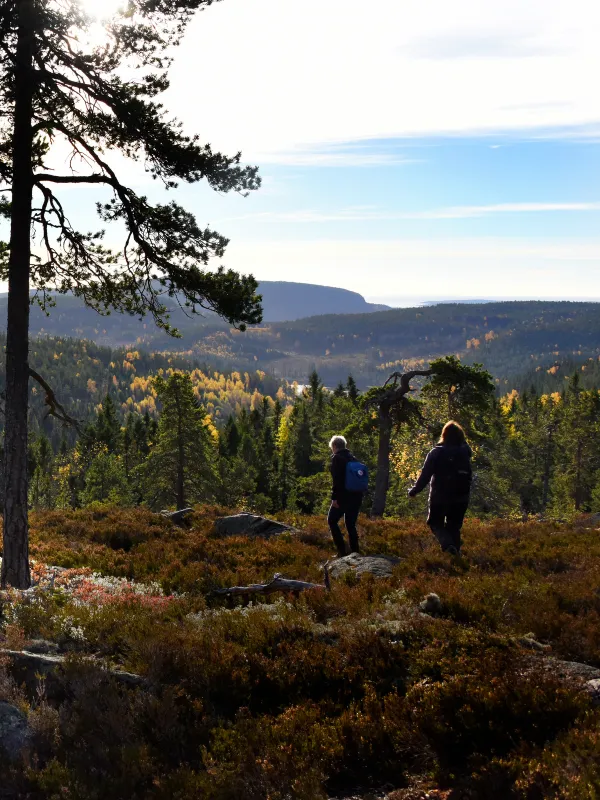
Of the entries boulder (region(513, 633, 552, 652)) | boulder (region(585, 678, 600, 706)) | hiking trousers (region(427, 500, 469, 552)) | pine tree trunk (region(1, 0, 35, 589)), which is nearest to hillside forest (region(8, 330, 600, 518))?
pine tree trunk (region(1, 0, 35, 589))

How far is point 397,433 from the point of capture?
23.9m

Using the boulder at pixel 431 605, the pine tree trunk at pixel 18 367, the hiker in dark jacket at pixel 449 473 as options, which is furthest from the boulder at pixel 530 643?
the pine tree trunk at pixel 18 367

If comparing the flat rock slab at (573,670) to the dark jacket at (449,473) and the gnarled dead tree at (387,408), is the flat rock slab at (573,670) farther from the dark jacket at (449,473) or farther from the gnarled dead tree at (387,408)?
the gnarled dead tree at (387,408)

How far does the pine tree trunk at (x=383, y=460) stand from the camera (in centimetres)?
2356

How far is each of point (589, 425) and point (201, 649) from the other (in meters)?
48.0

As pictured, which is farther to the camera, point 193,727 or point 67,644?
point 67,644

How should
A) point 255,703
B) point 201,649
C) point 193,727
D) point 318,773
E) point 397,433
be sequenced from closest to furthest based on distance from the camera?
point 318,773
point 193,727
point 255,703
point 201,649
point 397,433

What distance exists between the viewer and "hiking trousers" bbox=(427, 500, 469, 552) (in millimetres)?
10516

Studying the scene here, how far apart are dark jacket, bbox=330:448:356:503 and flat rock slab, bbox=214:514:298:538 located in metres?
4.84

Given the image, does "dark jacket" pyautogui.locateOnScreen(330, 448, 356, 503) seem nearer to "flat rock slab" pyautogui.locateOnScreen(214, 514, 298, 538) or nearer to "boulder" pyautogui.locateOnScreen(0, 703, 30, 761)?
"flat rock slab" pyautogui.locateOnScreen(214, 514, 298, 538)

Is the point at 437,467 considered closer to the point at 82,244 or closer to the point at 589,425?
the point at 82,244

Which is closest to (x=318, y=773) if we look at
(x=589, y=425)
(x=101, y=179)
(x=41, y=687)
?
(x=41, y=687)

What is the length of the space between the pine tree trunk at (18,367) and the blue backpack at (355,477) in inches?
228

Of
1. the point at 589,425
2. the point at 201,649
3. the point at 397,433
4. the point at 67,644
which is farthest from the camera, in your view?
the point at 589,425
